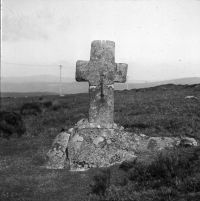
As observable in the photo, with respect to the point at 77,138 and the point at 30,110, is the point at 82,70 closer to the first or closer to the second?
the point at 77,138

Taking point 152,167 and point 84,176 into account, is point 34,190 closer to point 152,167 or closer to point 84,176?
point 84,176

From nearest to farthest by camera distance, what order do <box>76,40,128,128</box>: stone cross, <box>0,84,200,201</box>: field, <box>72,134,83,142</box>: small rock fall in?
1. <box>0,84,200,201</box>: field
2. <box>72,134,83,142</box>: small rock
3. <box>76,40,128,128</box>: stone cross

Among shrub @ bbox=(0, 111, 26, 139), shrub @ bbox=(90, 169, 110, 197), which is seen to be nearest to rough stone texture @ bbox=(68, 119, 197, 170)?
shrub @ bbox=(90, 169, 110, 197)

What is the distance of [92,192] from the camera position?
11.8 m

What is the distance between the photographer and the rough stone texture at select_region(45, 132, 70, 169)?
1653 centimetres

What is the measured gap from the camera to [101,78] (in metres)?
17.9

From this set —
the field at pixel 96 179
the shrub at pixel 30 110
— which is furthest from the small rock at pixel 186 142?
the shrub at pixel 30 110

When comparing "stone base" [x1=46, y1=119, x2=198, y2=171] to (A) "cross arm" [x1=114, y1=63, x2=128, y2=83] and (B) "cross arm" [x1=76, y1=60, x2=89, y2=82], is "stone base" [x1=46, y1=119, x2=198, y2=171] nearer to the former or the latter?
(B) "cross arm" [x1=76, y1=60, x2=89, y2=82]

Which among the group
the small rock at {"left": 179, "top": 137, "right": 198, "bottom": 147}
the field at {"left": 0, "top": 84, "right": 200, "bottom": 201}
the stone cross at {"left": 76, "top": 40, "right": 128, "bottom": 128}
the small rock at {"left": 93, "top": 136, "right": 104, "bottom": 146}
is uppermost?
the stone cross at {"left": 76, "top": 40, "right": 128, "bottom": 128}

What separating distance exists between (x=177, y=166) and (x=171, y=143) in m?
4.98

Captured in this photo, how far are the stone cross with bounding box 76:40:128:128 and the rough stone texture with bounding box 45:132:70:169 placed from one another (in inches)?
53.3

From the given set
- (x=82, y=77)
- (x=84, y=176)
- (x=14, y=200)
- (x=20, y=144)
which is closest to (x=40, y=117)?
(x=20, y=144)

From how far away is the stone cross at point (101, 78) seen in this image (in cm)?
1772

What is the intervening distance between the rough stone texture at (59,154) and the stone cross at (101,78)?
135 centimetres
